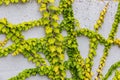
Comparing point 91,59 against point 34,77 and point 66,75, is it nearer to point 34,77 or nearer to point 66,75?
point 66,75

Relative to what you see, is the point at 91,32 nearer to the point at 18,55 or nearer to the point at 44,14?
the point at 44,14

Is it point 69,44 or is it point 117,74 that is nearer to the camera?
point 69,44

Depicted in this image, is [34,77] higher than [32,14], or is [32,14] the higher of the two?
[32,14]

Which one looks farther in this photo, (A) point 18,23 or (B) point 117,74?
(B) point 117,74

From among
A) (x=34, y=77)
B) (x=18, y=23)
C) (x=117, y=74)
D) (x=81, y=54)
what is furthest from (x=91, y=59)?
(x=18, y=23)

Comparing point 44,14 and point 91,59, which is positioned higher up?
point 44,14

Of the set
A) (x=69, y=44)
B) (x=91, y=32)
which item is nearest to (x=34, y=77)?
(x=69, y=44)
